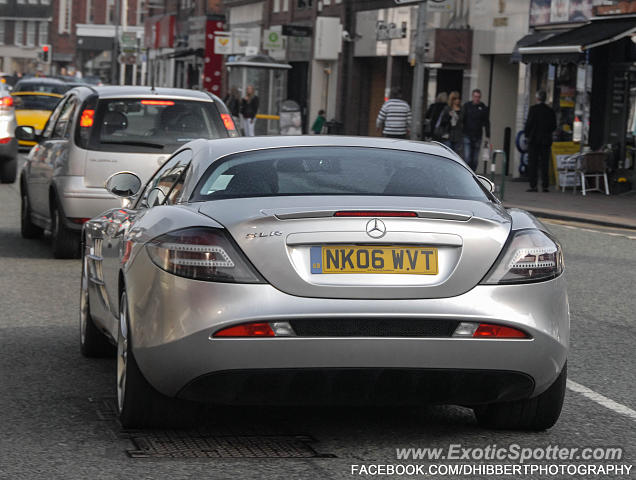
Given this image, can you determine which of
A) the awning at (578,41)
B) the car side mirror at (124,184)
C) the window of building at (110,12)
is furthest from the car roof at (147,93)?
the window of building at (110,12)

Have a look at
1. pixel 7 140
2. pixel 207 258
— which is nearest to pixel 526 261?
pixel 207 258

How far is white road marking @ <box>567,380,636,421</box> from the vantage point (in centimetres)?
670

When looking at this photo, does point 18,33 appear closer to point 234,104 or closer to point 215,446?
point 234,104

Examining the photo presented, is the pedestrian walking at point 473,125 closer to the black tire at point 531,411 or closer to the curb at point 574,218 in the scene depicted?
the curb at point 574,218

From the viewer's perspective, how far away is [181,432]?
234 inches

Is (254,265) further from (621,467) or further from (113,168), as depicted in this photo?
→ (113,168)

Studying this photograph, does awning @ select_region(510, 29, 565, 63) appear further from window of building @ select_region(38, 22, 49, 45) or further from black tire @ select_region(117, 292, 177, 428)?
window of building @ select_region(38, 22, 49, 45)

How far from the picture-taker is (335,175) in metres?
6.16

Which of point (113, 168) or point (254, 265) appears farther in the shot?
point (113, 168)

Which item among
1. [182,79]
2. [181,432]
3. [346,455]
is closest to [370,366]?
[346,455]

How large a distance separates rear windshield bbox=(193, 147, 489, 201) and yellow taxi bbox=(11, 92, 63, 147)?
29.2m

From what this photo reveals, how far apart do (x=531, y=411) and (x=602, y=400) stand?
112 cm

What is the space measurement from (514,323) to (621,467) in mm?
695

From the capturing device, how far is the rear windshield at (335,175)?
19.8ft
